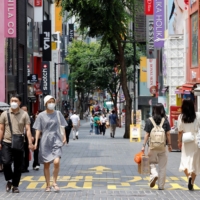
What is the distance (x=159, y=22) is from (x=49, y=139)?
37180 mm

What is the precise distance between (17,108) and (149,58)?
48027mm

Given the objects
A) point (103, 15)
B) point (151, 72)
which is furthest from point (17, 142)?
point (151, 72)

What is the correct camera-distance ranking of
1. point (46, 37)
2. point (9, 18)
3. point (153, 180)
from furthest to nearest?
point (46, 37) → point (9, 18) → point (153, 180)

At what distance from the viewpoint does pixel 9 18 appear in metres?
36.8

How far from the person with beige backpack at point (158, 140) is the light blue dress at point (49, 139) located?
168 cm

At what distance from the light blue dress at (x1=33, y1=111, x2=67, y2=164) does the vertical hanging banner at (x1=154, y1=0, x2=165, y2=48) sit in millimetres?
36312

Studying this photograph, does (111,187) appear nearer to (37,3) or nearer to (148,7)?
(148,7)

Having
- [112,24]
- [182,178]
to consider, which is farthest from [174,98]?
[182,178]

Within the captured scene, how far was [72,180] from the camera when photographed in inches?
643

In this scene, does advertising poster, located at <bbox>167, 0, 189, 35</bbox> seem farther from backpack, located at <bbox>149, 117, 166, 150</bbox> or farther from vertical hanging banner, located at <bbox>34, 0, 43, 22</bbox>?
backpack, located at <bbox>149, 117, 166, 150</bbox>

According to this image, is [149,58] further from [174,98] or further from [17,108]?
[17,108]

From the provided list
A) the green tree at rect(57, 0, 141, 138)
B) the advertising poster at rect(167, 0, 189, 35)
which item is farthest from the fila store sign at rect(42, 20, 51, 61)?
the green tree at rect(57, 0, 141, 138)

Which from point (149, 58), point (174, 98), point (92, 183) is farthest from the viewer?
point (149, 58)

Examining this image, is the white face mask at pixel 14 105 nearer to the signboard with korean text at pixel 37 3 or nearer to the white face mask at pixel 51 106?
the white face mask at pixel 51 106
